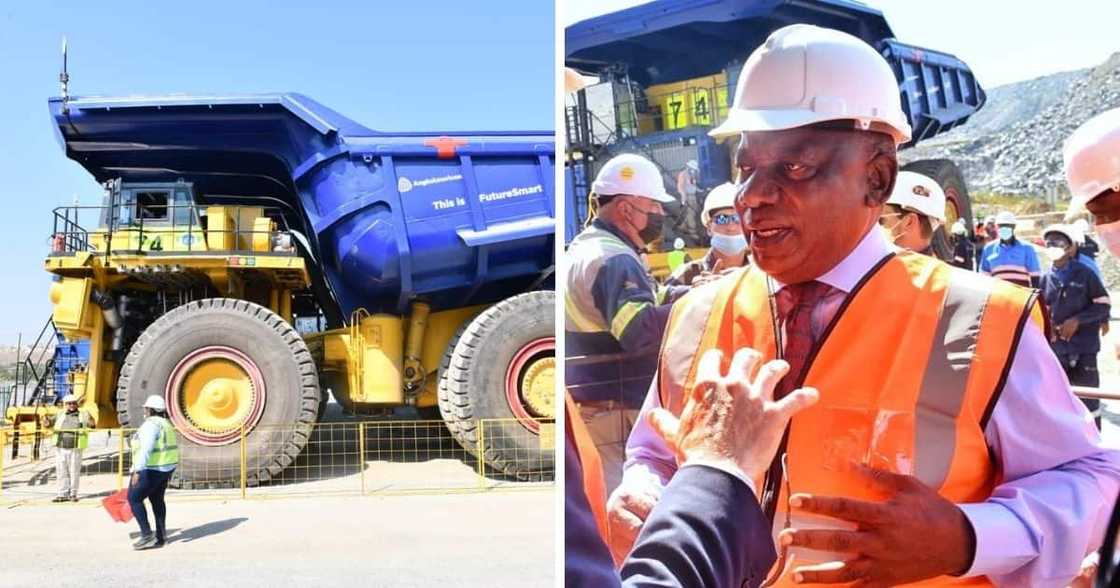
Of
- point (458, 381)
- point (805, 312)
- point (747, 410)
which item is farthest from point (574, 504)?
point (458, 381)

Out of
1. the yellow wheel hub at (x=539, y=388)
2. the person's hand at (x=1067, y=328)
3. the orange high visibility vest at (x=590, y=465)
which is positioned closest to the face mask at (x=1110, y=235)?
the person's hand at (x=1067, y=328)

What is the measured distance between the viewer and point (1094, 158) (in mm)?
1980

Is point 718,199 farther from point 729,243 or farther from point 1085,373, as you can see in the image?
point 1085,373

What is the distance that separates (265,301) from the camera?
30.1 ft

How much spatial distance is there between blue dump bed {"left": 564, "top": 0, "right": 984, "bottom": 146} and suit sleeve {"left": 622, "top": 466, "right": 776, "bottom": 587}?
929 mm

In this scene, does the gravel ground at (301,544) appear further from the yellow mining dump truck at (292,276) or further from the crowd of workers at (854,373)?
the crowd of workers at (854,373)

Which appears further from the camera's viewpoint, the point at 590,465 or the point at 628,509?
the point at 590,465

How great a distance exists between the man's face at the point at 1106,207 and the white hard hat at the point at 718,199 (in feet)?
2.58

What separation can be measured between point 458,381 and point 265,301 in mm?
2478

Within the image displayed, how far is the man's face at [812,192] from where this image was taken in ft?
6.51

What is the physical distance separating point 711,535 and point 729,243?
70cm

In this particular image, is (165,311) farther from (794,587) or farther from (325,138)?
(794,587)

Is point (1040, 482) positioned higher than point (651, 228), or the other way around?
point (651, 228)

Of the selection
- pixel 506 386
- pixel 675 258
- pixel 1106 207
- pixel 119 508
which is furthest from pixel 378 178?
pixel 1106 207
